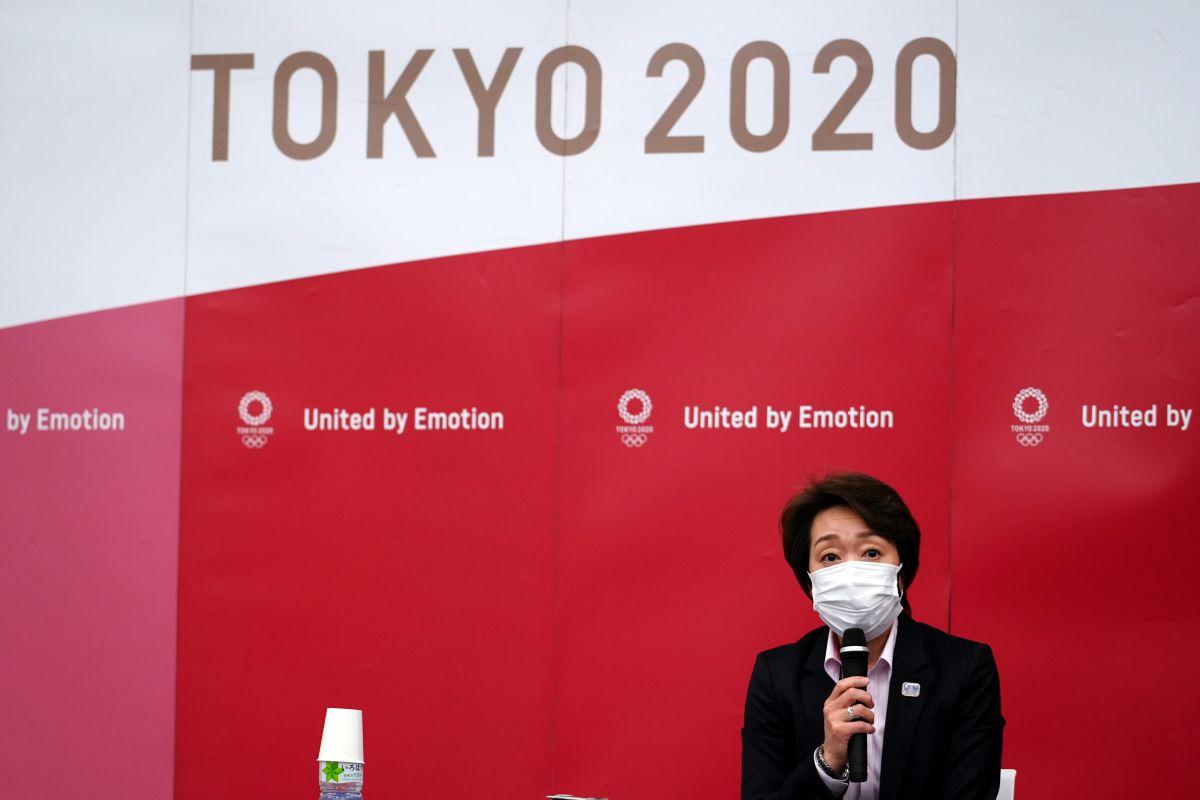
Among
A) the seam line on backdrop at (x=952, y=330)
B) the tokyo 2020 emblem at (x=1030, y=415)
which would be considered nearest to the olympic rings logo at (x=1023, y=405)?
the tokyo 2020 emblem at (x=1030, y=415)

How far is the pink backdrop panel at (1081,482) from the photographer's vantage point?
335 centimetres

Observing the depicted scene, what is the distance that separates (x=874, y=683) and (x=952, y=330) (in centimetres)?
133

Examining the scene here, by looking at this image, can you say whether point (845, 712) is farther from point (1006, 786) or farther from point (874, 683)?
point (1006, 786)

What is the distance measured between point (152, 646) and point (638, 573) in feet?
4.61

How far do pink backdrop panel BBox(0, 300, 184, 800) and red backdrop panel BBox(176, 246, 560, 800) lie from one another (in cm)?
8

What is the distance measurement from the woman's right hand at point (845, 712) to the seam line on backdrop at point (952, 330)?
136cm

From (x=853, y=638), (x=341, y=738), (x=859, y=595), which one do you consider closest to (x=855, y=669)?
(x=853, y=638)

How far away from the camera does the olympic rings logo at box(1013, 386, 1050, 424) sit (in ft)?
11.2

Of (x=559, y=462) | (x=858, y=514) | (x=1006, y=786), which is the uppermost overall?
(x=559, y=462)

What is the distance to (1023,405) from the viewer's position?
3424 millimetres

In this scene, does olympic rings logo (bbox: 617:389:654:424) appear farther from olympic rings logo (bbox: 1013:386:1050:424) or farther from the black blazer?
the black blazer

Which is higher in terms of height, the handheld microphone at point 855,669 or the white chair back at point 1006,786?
the handheld microphone at point 855,669

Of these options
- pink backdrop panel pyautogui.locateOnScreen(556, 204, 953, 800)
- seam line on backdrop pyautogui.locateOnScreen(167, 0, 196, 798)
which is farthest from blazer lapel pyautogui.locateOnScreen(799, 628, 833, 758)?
seam line on backdrop pyautogui.locateOnScreen(167, 0, 196, 798)

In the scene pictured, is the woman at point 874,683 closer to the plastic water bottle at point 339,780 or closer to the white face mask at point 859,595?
the white face mask at point 859,595
